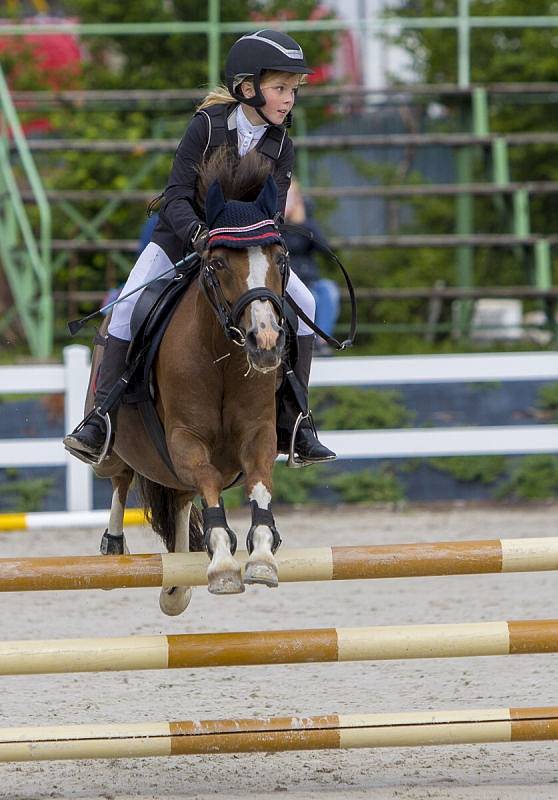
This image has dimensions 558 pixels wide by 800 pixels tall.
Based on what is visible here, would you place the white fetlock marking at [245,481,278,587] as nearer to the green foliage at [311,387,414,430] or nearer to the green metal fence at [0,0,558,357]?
the green foliage at [311,387,414,430]

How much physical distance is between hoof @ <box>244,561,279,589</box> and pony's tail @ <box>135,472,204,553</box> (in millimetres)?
1492

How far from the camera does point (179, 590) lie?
215 inches

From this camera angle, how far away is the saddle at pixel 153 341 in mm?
4668

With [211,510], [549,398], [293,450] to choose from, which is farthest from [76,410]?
[211,510]

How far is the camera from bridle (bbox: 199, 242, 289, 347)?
4016mm

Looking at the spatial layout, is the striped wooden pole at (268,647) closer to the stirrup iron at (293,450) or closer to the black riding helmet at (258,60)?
the stirrup iron at (293,450)

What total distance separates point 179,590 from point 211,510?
1.31m

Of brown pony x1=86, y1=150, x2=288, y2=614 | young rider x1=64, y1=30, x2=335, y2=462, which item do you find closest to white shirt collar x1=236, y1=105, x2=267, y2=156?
young rider x1=64, y1=30, x2=335, y2=462

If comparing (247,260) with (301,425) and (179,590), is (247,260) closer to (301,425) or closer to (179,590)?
(301,425)

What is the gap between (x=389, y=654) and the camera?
4199 millimetres

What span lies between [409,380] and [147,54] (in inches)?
216

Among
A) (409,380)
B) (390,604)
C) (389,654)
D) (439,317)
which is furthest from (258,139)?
(439,317)

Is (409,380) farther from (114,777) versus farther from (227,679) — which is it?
(114,777)

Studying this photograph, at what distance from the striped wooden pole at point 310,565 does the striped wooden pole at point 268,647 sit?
0.18m
